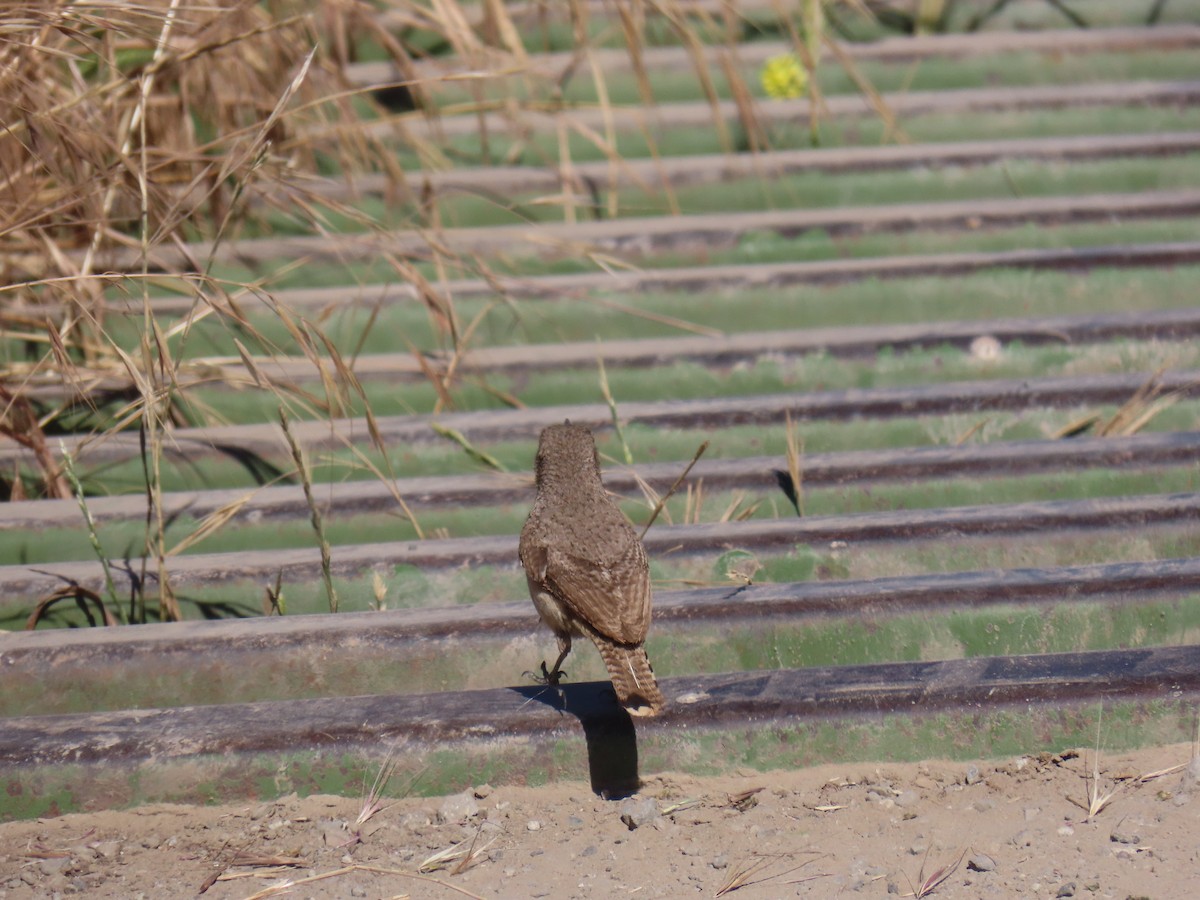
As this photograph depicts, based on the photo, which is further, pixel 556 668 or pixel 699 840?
pixel 556 668

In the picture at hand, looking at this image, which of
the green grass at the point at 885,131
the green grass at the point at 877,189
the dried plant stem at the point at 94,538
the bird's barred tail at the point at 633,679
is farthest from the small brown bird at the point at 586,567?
the green grass at the point at 885,131

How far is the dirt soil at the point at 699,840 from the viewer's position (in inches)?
95.3

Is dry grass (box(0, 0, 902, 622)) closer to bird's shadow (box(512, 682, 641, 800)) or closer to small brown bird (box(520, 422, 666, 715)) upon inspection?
small brown bird (box(520, 422, 666, 715))

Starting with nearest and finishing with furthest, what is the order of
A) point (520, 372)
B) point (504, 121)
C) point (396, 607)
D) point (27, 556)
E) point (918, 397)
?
point (396, 607)
point (27, 556)
point (918, 397)
point (520, 372)
point (504, 121)

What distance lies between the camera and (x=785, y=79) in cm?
525

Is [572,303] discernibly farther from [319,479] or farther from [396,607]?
[396,607]

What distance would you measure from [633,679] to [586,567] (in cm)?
30

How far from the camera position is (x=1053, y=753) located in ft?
8.97

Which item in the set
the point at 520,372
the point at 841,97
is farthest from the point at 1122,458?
the point at 841,97

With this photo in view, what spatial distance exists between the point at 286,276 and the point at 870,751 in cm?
275

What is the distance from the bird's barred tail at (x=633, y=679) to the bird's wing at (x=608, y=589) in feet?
0.09

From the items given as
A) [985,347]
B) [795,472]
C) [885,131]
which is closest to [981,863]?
[795,472]

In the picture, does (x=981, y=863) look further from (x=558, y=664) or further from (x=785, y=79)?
(x=785, y=79)

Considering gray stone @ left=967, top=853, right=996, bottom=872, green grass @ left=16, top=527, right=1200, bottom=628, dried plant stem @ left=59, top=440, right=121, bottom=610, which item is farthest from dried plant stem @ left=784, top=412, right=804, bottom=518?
dried plant stem @ left=59, top=440, right=121, bottom=610
